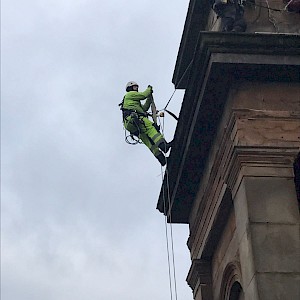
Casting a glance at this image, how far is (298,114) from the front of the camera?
58.8 feet

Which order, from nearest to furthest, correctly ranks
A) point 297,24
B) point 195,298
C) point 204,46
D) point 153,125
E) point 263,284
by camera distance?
point 263,284 → point 204,46 → point 297,24 → point 195,298 → point 153,125

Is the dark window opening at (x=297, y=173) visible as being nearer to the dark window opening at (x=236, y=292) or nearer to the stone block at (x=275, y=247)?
the stone block at (x=275, y=247)

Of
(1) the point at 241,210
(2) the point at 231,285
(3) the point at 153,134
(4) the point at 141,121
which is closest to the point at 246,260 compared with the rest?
(1) the point at 241,210

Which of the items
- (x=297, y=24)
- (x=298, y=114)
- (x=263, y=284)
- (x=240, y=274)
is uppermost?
(x=297, y=24)

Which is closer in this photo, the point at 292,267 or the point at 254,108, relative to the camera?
the point at 292,267

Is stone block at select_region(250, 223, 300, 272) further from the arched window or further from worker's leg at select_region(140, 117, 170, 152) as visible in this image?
worker's leg at select_region(140, 117, 170, 152)

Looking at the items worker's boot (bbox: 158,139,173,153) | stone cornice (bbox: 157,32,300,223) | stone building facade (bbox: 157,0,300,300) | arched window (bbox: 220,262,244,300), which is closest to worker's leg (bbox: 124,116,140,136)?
worker's boot (bbox: 158,139,173,153)

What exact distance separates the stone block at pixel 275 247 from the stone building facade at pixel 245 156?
19mm

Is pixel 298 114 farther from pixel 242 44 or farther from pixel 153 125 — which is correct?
pixel 153 125

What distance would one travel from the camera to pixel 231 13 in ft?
64.6

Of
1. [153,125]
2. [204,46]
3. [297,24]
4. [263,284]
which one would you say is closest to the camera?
[263,284]

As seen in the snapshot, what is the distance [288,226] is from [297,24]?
5.56 metres

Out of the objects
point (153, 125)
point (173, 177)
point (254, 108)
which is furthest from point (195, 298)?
point (254, 108)

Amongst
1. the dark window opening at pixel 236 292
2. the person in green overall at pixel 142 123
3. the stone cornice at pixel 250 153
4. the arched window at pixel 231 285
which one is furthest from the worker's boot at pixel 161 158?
the dark window opening at pixel 236 292
